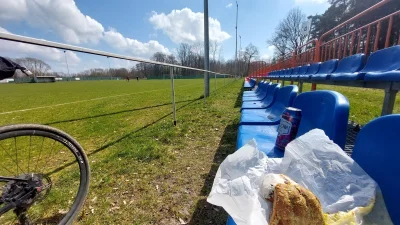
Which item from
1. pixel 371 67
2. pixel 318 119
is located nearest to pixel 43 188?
pixel 318 119

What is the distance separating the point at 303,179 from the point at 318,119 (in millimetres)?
623

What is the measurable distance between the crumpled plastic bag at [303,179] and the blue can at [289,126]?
1.59 feet

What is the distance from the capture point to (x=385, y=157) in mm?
821

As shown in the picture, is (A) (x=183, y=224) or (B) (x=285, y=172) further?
(A) (x=183, y=224)

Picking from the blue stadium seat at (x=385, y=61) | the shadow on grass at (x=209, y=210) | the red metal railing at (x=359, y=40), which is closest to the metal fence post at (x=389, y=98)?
the blue stadium seat at (x=385, y=61)

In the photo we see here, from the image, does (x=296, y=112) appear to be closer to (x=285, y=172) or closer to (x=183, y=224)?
(x=285, y=172)

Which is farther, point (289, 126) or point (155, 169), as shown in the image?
point (155, 169)

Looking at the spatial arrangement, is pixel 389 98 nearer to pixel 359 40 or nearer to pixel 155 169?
pixel 155 169

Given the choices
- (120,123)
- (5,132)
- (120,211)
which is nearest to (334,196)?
(120,211)

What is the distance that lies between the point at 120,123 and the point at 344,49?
5.54 metres

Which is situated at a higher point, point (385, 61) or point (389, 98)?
point (385, 61)

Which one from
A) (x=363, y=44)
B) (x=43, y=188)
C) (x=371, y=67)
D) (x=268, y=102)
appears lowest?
(x=43, y=188)

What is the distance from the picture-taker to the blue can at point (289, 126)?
1.50 meters

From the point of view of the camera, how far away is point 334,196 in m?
0.87
